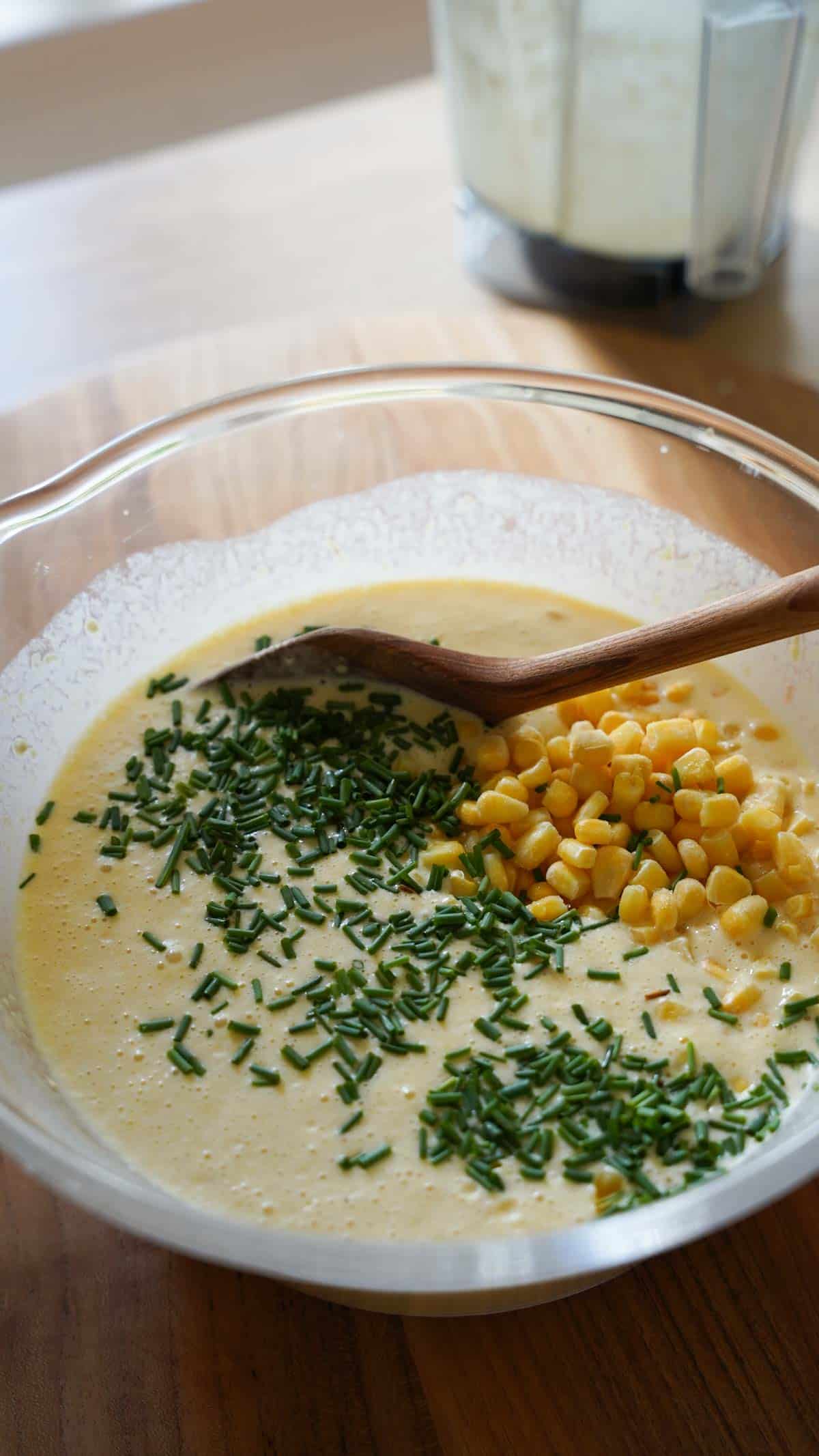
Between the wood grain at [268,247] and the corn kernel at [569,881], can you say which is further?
the wood grain at [268,247]

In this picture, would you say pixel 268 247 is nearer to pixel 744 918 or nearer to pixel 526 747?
pixel 526 747

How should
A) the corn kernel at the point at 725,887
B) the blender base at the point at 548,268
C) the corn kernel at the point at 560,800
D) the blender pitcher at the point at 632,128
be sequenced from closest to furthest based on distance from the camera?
the corn kernel at the point at 725,887 → the corn kernel at the point at 560,800 → the blender pitcher at the point at 632,128 → the blender base at the point at 548,268

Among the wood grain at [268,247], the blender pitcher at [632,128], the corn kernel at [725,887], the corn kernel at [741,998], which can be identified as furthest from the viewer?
the wood grain at [268,247]

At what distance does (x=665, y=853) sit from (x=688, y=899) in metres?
0.09

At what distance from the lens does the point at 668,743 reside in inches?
74.2

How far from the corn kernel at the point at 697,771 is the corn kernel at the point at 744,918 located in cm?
19

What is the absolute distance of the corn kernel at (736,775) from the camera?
1862 millimetres

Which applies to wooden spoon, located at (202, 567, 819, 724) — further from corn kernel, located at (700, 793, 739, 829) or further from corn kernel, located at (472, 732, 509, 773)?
corn kernel, located at (700, 793, 739, 829)

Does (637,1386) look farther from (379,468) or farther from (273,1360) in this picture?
(379,468)

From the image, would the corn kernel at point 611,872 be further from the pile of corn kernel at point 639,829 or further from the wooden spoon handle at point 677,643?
the wooden spoon handle at point 677,643

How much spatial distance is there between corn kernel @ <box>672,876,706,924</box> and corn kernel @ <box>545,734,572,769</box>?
267 millimetres

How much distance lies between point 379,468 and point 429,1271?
135 cm

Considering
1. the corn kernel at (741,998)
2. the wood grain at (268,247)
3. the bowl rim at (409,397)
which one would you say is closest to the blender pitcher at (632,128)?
the wood grain at (268,247)

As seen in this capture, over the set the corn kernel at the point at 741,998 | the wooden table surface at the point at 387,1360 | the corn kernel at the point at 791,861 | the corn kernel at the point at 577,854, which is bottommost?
the wooden table surface at the point at 387,1360
